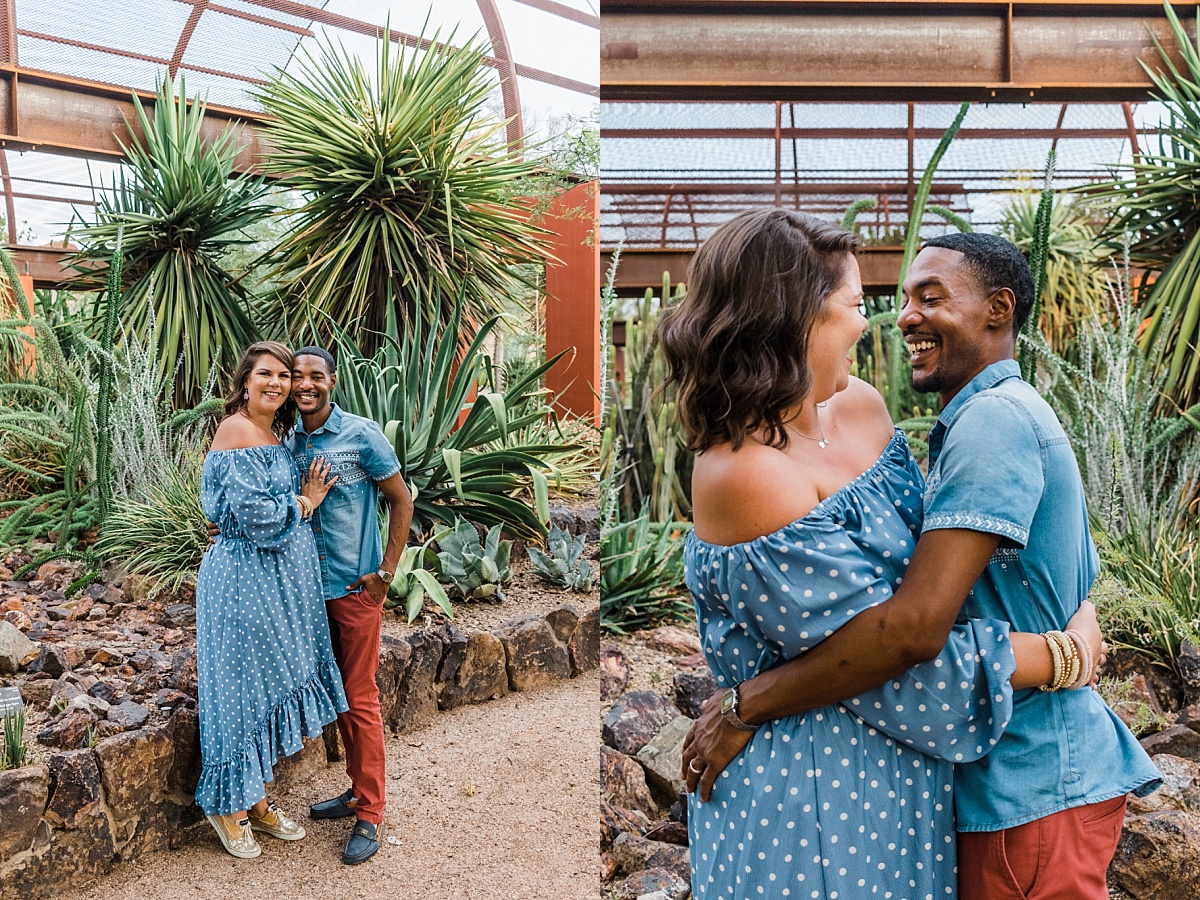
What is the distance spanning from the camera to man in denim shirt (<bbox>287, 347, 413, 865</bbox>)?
2053 millimetres

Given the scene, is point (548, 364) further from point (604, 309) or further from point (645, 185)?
point (645, 185)

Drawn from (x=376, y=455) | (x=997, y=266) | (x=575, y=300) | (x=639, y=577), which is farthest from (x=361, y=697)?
(x=997, y=266)

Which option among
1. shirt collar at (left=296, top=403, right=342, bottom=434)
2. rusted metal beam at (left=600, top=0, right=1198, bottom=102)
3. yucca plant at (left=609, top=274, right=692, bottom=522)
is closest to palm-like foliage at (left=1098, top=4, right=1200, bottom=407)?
rusted metal beam at (left=600, top=0, right=1198, bottom=102)

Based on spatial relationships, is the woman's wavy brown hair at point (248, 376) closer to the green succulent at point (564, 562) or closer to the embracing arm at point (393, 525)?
the embracing arm at point (393, 525)

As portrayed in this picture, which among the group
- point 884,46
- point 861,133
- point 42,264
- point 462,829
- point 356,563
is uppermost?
point 884,46

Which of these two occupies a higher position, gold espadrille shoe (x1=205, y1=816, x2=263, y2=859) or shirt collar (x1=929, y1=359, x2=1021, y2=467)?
shirt collar (x1=929, y1=359, x2=1021, y2=467)

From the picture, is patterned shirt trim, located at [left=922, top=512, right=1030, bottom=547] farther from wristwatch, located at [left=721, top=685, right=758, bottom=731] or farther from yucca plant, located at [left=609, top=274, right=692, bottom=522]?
yucca plant, located at [left=609, top=274, right=692, bottom=522]

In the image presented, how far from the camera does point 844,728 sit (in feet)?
3.52

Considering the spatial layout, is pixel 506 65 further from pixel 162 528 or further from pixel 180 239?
pixel 162 528

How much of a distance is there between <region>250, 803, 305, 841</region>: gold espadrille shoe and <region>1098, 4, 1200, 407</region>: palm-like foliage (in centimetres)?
272

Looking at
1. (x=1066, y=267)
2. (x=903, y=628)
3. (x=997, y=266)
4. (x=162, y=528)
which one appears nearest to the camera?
(x=903, y=628)

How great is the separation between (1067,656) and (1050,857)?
23 centimetres

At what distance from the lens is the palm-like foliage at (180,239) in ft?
6.51

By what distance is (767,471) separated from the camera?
1.04 m
